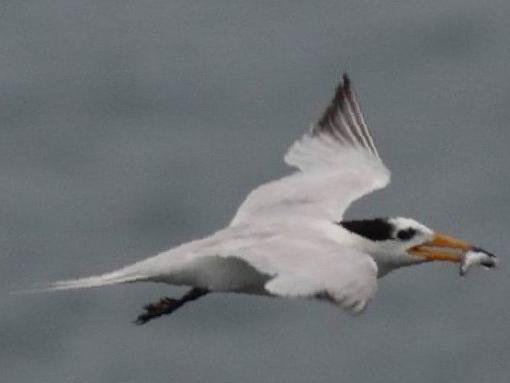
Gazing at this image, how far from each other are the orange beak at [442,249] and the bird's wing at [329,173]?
30.7 inches

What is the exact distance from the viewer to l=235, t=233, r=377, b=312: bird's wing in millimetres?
20141

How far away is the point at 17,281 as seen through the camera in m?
35.3

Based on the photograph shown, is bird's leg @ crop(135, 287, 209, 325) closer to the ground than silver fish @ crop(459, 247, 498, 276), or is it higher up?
higher up

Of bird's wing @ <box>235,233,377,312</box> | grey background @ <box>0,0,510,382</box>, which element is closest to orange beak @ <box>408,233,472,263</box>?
bird's wing @ <box>235,233,377,312</box>

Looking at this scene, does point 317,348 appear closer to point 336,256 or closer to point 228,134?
point 228,134

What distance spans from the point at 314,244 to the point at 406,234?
5.14 ft

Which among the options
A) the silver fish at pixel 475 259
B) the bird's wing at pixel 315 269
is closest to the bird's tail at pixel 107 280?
the bird's wing at pixel 315 269

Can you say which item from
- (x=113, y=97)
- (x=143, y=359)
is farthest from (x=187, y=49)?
(x=143, y=359)

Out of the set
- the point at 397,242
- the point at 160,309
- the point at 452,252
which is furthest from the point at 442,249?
the point at 160,309

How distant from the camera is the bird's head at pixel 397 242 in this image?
2291 centimetres

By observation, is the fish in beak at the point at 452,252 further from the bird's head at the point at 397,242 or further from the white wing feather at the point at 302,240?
the white wing feather at the point at 302,240

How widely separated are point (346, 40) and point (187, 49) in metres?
2.47

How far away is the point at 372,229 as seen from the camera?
75.3ft

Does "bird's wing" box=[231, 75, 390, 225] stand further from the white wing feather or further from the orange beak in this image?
the orange beak
